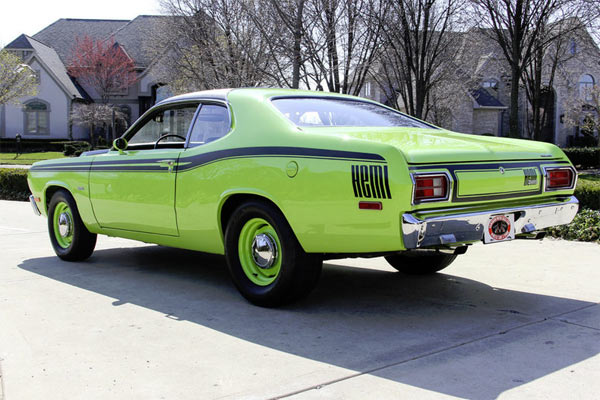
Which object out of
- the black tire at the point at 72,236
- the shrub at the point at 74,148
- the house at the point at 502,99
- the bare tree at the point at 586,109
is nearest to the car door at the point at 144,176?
the black tire at the point at 72,236

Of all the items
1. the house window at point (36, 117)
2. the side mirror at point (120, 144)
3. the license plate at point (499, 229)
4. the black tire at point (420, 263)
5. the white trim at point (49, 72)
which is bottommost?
the black tire at point (420, 263)

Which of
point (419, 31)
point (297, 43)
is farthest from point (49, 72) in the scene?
point (297, 43)

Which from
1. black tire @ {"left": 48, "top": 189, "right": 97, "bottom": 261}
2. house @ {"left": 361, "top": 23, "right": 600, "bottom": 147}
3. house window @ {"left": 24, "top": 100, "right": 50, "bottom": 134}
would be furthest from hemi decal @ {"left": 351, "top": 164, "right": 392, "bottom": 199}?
house window @ {"left": 24, "top": 100, "right": 50, "bottom": 134}

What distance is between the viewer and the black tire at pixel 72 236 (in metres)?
6.57

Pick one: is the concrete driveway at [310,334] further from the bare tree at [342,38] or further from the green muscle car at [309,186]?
the bare tree at [342,38]

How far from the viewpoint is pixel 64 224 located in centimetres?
677

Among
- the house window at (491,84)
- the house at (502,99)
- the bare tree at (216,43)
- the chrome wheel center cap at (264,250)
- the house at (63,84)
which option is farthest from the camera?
the house window at (491,84)

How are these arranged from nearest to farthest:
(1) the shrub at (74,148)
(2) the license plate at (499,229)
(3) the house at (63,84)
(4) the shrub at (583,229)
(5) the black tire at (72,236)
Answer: (2) the license plate at (499,229) < (5) the black tire at (72,236) < (4) the shrub at (583,229) < (1) the shrub at (74,148) < (3) the house at (63,84)

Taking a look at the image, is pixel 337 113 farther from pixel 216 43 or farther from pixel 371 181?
pixel 216 43

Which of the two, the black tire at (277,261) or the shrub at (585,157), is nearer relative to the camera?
the black tire at (277,261)

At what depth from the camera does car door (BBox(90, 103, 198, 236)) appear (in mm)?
5368

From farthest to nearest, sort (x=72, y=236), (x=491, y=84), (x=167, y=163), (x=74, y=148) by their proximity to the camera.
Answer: (x=491, y=84), (x=74, y=148), (x=72, y=236), (x=167, y=163)

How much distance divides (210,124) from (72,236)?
2411mm

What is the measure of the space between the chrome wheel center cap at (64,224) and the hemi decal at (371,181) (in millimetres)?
3865
